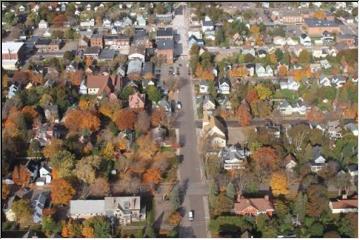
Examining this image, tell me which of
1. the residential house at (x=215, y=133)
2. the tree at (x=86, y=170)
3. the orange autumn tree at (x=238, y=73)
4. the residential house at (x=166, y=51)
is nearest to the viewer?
the tree at (x=86, y=170)

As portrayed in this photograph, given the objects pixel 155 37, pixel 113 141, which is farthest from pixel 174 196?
pixel 155 37

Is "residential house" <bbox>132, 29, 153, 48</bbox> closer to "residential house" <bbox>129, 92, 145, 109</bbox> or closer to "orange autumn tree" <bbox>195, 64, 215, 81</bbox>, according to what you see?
"orange autumn tree" <bbox>195, 64, 215, 81</bbox>

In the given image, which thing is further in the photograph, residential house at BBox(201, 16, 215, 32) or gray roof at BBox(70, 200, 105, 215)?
residential house at BBox(201, 16, 215, 32)

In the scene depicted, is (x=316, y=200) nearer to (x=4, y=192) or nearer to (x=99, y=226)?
(x=99, y=226)

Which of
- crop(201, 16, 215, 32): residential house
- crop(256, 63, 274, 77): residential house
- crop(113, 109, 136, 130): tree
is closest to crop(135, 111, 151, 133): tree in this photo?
crop(113, 109, 136, 130): tree

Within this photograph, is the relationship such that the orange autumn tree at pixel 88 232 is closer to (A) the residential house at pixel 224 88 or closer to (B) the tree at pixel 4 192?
(B) the tree at pixel 4 192

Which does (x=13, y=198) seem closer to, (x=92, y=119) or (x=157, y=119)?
(x=92, y=119)

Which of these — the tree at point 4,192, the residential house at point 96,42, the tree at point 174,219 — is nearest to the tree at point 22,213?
the tree at point 4,192
